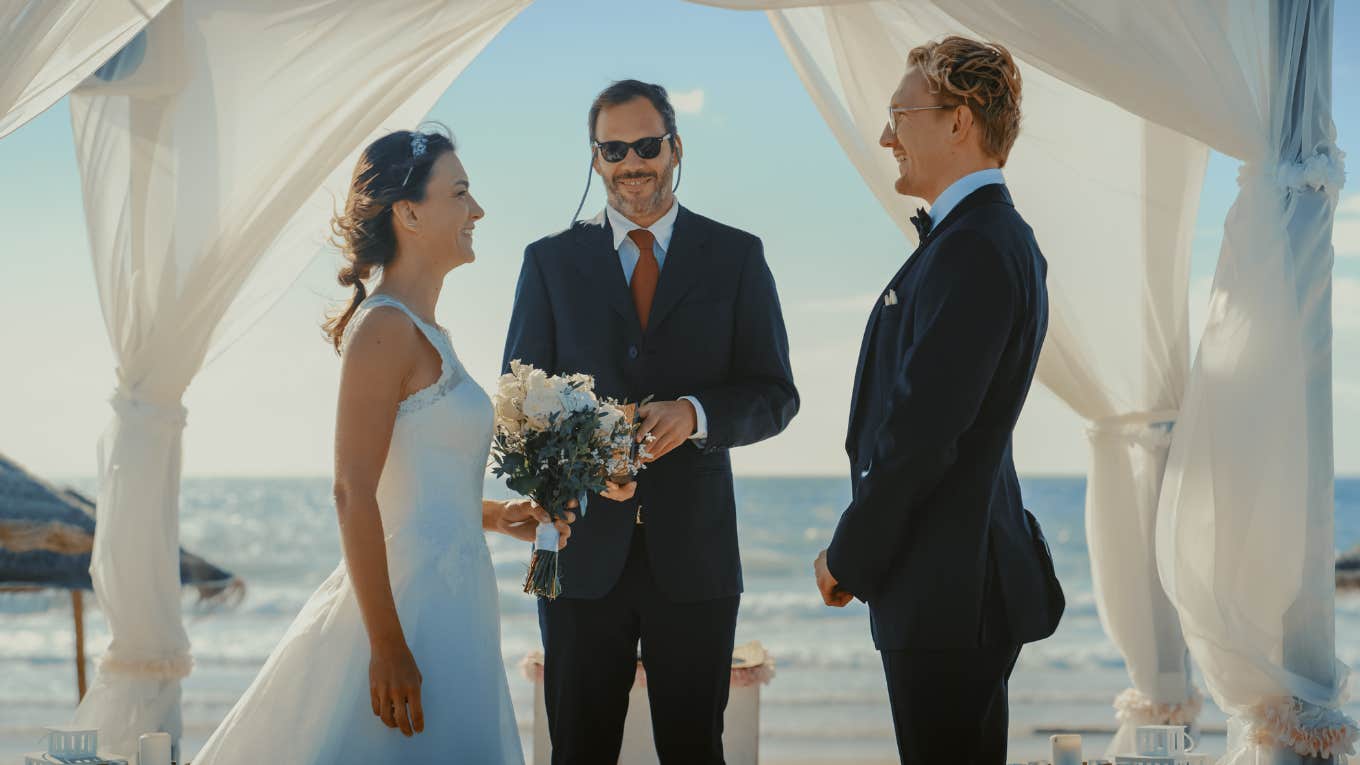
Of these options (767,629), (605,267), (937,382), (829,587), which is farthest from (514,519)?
(767,629)

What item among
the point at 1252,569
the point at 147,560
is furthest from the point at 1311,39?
the point at 147,560

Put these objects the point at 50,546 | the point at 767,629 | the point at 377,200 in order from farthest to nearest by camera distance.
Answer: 1. the point at 767,629
2. the point at 50,546
3. the point at 377,200

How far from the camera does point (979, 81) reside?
2.40 meters

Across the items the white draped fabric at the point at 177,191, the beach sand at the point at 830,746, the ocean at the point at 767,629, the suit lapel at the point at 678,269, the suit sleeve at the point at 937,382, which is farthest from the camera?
the ocean at the point at 767,629

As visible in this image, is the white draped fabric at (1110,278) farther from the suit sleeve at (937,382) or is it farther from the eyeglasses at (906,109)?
the suit sleeve at (937,382)

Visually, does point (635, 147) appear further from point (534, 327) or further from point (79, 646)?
point (79, 646)

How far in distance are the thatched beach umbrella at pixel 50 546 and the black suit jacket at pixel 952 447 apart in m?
6.38

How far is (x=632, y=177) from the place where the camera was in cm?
315

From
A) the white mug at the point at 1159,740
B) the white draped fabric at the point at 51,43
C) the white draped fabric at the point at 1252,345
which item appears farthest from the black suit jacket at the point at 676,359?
the white draped fabric at the point at 51,43

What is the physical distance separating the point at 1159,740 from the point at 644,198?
187 cm

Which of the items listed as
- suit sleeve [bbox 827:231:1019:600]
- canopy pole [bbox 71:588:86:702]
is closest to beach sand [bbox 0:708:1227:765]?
canopy pole [bbox 71:588:86:702]

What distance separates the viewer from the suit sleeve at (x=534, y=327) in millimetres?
3215

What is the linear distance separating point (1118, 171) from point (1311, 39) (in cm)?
79

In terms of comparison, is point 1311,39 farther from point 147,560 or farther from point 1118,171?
point 147,560
